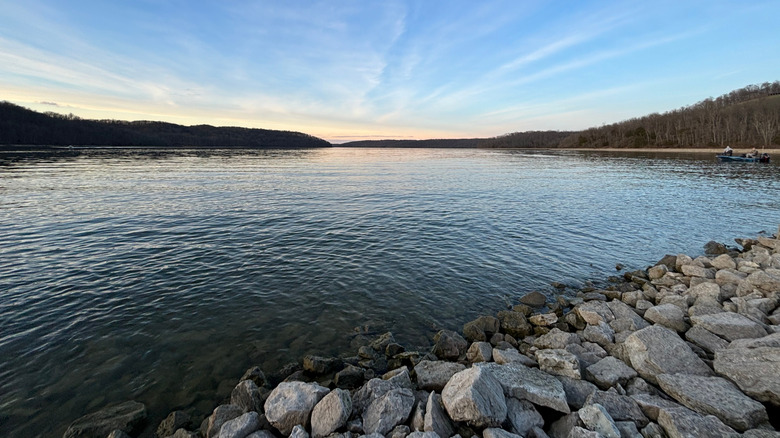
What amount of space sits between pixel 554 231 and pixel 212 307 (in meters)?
19.6

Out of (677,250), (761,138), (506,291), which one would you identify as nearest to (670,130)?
(761,138)

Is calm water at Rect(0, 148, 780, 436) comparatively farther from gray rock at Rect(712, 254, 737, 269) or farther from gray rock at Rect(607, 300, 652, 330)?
gray rock at Rect(607, 300, 652, 330)

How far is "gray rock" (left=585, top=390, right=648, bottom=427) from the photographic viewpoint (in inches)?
220

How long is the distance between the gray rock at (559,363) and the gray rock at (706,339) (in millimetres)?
3477

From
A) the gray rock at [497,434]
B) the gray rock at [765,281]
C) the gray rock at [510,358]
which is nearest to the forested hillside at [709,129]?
the gray rock at [765,281]

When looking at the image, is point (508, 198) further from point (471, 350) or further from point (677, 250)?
point (471, 350)

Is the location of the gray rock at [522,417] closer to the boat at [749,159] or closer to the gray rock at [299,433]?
the gray rock at [299,433]

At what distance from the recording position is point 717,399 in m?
5.72

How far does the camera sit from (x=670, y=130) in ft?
543

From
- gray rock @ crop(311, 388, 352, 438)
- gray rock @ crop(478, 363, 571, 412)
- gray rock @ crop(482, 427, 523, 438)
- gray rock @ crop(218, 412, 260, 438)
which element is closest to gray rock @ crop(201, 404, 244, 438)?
gray rock @ crop(218, 412, 260, 438)

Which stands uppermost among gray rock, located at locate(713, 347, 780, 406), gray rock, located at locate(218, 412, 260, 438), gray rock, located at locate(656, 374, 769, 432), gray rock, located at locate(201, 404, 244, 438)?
gray rock, located at locate(713, 347, 780, 406)

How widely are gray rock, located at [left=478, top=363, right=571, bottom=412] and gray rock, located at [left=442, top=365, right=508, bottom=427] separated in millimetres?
310

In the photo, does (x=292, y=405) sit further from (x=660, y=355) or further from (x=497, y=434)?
(x=660, y=355)

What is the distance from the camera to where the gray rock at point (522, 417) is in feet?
18.1
